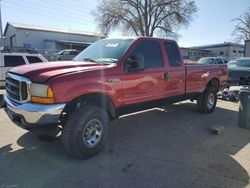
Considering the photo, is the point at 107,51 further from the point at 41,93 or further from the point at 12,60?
the point at 12,60

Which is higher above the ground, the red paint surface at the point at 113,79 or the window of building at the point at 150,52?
the window of building at the point at 150,52

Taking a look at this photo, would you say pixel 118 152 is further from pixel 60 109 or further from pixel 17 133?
pixel 17 133

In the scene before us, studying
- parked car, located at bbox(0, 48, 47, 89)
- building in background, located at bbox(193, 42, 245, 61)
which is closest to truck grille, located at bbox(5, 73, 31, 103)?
parked car, located at bbox(0, 48, 47, 89)

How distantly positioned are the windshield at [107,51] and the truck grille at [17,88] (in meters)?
1.49

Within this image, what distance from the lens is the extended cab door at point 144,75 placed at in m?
4.86

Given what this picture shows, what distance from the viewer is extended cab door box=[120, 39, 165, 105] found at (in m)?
4.86

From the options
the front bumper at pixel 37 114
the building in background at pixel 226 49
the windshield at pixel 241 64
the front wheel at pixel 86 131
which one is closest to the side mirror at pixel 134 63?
the front wheel at pixel 86 131

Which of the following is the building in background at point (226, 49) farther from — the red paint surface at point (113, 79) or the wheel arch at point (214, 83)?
the red paint surface at point (113, 79)

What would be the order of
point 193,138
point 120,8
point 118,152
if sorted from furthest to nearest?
1. point 120,8
2. point 193,138
3. point 118,152

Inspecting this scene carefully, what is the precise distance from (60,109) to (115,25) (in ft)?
138

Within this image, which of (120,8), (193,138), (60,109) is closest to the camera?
(60,109)

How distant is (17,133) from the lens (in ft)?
18.2

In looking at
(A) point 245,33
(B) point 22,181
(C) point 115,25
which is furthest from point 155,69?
(A) point 245,33

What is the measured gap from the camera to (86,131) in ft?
14.0
